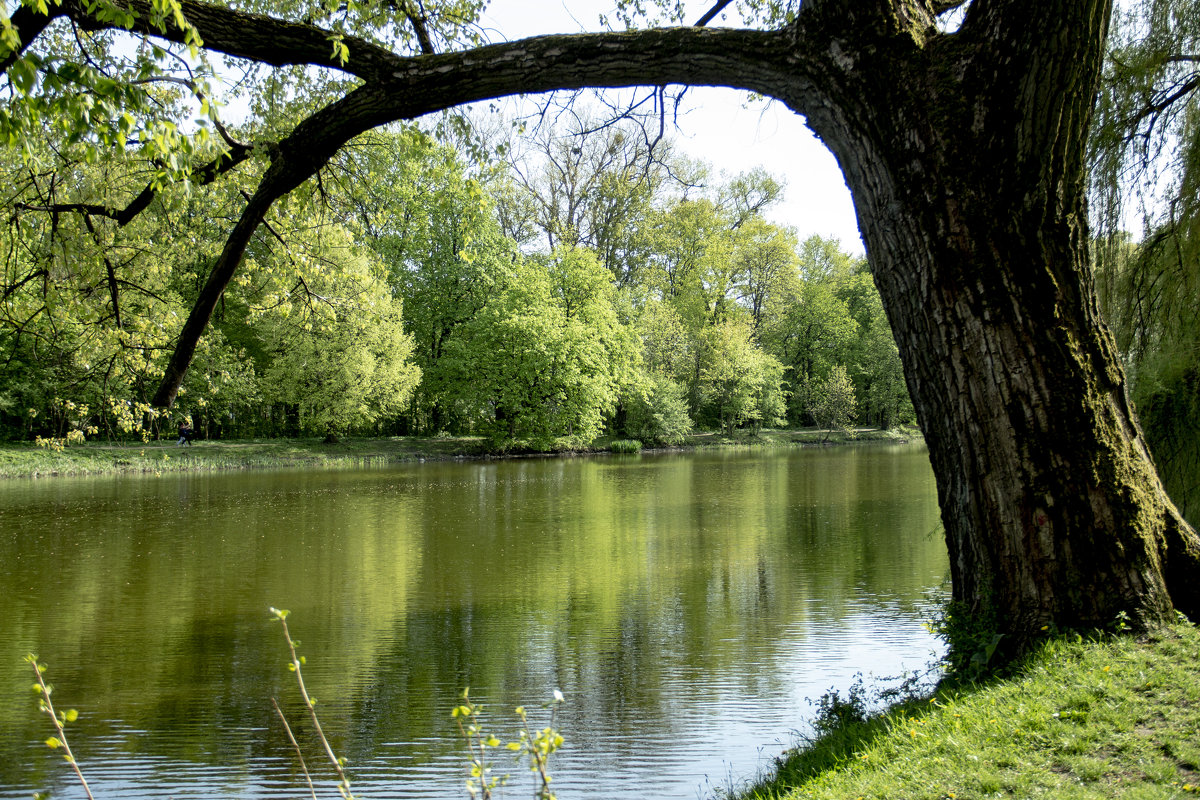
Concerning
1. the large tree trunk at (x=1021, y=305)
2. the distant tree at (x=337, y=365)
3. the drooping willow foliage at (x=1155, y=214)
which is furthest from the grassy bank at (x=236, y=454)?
the large tree trunk at (x=1021, y=305)

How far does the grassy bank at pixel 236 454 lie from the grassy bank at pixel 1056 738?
90.8 feet

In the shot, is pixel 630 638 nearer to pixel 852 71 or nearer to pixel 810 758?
pixel 810 758

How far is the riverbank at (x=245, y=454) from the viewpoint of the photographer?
25469 millimetres

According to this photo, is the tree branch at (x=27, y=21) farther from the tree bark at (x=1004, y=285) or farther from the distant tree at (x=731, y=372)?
the distant tree at (x=731, y=372)

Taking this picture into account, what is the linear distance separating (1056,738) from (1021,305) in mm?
1773

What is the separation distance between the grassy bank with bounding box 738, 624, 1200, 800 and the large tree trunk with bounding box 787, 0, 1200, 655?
0.76 feet

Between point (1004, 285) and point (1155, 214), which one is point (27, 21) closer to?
→ point (1004, 285)

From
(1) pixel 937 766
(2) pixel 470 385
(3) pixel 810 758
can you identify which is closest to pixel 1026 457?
(1) pixel 937 766

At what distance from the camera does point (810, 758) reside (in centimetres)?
414

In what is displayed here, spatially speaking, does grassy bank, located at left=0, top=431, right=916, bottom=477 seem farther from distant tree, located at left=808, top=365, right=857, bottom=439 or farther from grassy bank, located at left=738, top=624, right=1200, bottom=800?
grassy bank, located at left=738, top=624, right=1200, bottom=800

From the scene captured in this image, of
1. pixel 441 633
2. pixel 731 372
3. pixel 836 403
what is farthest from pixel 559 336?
pixel 441 633

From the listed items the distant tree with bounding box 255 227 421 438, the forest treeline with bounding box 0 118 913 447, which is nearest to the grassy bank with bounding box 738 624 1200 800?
the forest treeline with bounding box 0 118 913 447

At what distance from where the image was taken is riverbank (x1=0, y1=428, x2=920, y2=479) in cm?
2547

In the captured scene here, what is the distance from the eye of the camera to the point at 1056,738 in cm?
310
